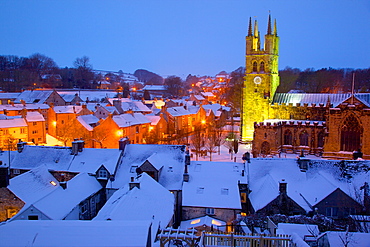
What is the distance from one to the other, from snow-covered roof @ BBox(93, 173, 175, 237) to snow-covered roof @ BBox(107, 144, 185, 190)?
3147mm

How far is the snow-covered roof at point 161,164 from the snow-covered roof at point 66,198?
1.80 m

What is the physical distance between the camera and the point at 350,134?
4591 cm

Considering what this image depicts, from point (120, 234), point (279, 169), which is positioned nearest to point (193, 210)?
point (279, 169)

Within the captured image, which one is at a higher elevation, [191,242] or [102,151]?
[102,151]

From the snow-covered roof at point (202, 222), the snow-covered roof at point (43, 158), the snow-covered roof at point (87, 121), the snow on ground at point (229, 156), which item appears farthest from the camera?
the snow-covered roof at point (87, 121)

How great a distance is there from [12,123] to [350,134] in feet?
166

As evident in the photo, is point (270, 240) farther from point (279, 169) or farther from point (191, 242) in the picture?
point (279, 169)

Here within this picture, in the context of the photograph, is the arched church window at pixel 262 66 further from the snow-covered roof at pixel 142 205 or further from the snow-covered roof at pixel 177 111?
the snow-covered roof at pixel 142 205

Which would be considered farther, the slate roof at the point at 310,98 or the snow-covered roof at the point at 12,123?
the slate roof at the point at 310,98

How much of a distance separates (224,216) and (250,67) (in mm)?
40722

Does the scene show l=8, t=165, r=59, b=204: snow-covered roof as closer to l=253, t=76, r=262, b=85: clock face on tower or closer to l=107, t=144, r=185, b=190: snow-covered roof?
l=107, t=144, r=185, b=190: snow-covered roof

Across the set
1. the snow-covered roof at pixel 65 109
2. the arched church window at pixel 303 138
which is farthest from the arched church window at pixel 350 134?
the snow-covered roof at pixel 65 109

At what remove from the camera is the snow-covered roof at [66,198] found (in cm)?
2078

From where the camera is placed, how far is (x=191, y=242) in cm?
1484
